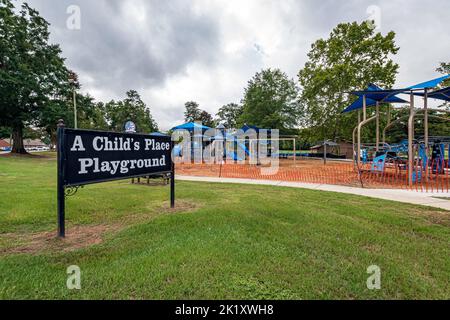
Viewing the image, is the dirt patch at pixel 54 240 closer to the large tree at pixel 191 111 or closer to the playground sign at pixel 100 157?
the playground sign at pixel 100 157

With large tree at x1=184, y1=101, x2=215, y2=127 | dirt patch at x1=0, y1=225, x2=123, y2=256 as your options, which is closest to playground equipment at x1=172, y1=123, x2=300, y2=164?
dirt patch at x1=0, y1=225, x2=123, y2=256

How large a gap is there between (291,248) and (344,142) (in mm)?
24353

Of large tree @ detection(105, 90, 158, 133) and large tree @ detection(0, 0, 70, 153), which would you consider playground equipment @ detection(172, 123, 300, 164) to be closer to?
large tree @ detection(0, 0, 70, 153)

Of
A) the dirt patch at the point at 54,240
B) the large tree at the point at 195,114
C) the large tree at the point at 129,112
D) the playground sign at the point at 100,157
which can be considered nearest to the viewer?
the dirt patch at the point at 54,240

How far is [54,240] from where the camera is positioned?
3445 millimetres

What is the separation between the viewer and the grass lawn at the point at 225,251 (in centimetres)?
225

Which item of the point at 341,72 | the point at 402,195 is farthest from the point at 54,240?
the point at 341,72

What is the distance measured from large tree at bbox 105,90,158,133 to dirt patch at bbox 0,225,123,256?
1911 inches

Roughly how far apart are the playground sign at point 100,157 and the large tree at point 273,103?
23.5 meters

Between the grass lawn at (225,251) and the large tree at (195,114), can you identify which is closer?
the grass lawn at (225,251)

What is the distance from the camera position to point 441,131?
27.4 metres

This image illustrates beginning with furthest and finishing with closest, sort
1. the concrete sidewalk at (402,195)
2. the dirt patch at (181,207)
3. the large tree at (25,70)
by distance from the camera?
the large tree at (25,70), the concrete sidewalk at (402,195), the dirt patch at (181,207)

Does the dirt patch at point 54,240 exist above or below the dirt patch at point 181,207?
below

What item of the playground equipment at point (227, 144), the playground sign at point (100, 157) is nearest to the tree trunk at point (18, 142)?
the playground equipment at point (227, 144)
